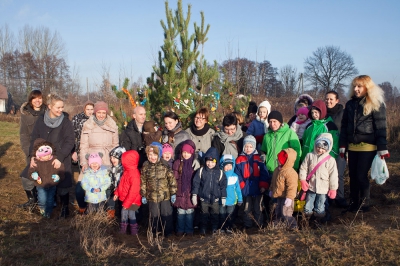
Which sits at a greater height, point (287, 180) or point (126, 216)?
point (287, 180)

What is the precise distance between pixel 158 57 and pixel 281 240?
4352 millimetres

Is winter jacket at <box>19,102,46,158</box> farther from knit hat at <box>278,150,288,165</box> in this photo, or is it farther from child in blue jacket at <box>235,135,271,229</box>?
knit hat at <box>278,150,288,165</box>

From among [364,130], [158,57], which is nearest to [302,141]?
[364,130]

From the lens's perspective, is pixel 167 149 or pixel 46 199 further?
pixel 46 199

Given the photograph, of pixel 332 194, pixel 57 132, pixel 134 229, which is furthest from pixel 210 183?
pixel 57 132

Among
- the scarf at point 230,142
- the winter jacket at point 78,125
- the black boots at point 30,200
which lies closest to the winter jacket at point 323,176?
the scarf at point 230,142

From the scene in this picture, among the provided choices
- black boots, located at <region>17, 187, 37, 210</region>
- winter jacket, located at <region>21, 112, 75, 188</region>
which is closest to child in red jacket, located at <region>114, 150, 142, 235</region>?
winter jacket, located at <region>21, 112, 75, 188</region>

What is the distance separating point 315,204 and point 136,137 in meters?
2.81

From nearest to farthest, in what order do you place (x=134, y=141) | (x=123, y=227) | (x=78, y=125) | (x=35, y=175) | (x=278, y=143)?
(x=123, y=227) → (x=278, y=143) → (x=35, y=175) → (x=134, y=141) → (x=78, y=125)

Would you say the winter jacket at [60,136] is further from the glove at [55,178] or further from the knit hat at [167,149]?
the knit hat at [167,149]

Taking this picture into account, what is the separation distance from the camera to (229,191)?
4789mm

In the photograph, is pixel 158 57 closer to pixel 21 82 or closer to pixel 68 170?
pixel 68 170

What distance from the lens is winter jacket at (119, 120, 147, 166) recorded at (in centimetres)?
521

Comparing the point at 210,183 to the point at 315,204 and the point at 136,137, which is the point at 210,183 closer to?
the point at 136,137
